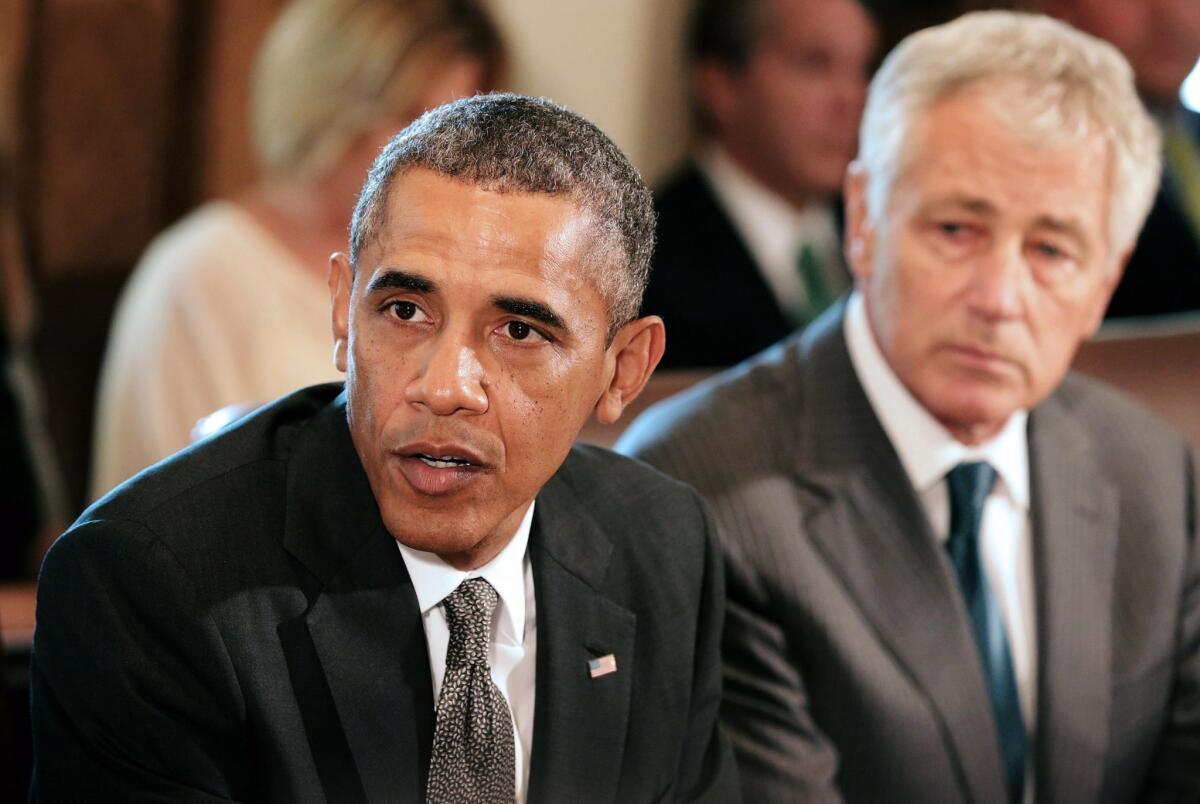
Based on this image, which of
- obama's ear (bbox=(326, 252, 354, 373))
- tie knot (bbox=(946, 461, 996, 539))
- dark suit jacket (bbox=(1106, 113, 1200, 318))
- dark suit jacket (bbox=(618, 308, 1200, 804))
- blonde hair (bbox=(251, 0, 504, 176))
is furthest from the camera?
dark suit jacket (bbox=(1106, 113, 1200, 318))

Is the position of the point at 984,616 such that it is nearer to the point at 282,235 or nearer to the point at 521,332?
the point at 521,332

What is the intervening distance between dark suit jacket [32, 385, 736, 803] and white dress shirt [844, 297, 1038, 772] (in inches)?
16.1

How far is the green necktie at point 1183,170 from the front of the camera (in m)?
3.20

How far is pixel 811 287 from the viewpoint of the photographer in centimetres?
333

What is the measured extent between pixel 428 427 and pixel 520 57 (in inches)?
101

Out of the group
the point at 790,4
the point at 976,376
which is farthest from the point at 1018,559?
the point at 790,4

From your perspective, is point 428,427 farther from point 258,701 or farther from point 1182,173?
point 1182,173

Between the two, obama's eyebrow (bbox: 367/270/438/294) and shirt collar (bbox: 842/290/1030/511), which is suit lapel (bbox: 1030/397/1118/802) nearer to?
shirt collar (bbox: 842/290/1030/511)

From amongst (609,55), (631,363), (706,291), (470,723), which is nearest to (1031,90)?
(631,363)

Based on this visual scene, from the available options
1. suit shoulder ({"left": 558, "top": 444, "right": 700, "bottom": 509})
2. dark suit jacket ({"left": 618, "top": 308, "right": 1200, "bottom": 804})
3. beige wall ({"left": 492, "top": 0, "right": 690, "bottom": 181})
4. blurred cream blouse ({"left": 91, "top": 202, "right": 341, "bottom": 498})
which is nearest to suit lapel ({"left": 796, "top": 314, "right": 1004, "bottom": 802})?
dark suit jacket ({"left": 618, "top": 308, "right": 1200, "bottom": 804})

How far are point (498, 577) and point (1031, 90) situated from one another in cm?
76

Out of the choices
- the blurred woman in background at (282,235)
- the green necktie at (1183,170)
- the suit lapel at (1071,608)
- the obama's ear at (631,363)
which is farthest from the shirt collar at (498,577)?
the green necktie at (1183,170)

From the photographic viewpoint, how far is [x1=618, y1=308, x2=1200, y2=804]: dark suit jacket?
1.53 m

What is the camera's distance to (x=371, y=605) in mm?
1187
